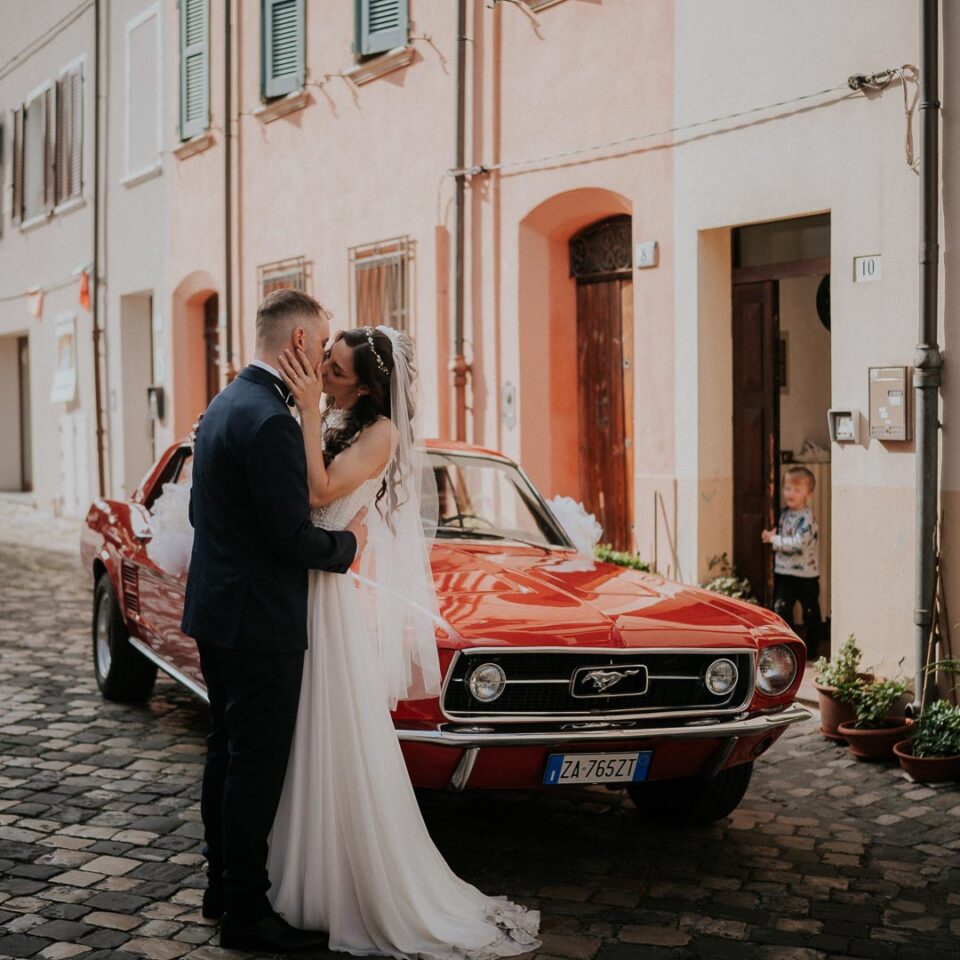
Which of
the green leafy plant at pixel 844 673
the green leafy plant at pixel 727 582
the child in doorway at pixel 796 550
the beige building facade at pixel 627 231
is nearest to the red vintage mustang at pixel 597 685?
the green leafy plant at pixel 844 673

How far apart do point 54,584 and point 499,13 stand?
264 inches

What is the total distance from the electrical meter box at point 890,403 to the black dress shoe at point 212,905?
172 inches

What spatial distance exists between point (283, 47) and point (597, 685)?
10159 mm

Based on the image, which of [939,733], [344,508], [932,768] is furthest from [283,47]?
[344,508]

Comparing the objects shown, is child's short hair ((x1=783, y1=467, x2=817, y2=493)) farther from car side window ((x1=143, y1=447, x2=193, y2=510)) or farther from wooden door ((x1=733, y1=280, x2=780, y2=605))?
car side window ((x1=143, y1=447, x2=193, y2=510))

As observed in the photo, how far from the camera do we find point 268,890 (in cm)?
420

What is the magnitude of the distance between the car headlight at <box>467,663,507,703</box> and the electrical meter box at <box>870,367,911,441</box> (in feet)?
11.1

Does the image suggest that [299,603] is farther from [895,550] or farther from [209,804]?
[895,550]

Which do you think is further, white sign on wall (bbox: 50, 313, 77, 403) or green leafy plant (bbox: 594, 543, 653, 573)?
white sign on wall (bbox: 50, 313, 77, 403)

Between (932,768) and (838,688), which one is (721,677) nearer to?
(932,768)

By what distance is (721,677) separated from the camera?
194 inches

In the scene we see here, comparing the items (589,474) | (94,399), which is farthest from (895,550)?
(94,399)

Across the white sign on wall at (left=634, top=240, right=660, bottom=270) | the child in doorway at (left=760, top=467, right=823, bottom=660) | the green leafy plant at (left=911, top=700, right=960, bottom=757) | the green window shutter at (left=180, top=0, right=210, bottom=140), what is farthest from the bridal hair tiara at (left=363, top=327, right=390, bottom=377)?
the green window shutter at (left=180, top=0, right=210, bottom=140)

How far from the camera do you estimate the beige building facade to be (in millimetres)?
7336
